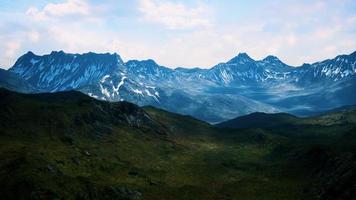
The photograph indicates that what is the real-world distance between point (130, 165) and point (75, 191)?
2018 inches

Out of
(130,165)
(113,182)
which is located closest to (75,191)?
(113,182)

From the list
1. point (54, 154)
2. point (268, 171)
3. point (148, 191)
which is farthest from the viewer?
point (268, 171)

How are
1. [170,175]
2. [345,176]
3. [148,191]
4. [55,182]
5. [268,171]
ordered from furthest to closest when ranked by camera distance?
[268,171]
[170,175]
[148,191]
[55,182]
[345,176]

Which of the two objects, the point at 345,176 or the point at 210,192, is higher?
the point at 345,176

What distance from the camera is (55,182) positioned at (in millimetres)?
138125

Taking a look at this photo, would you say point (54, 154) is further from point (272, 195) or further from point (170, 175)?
point (272, 195)

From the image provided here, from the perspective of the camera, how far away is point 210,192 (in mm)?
160250

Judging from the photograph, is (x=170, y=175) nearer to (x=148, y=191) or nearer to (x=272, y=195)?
(x=148, y=191)

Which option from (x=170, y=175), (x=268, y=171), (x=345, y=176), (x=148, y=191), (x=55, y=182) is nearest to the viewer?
(x=345, y=176)

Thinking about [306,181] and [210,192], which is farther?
[306,181]

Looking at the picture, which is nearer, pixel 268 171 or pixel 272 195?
pixel 272 195

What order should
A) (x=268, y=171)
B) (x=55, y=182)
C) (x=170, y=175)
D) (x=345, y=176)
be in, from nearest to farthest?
1. (x=345, y=176)
2. (x=55, y=182)
3. (x=170, y=175)
4. (x=268, y=171)

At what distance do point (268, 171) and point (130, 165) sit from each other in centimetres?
5681

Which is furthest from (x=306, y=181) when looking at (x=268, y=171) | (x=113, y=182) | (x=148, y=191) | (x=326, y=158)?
(x=113, y=182)
